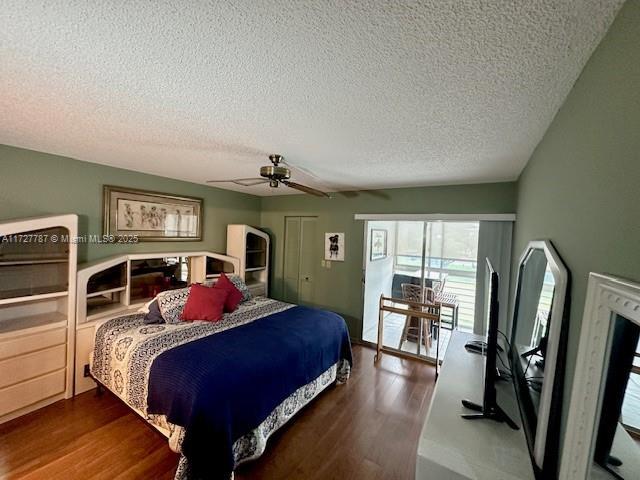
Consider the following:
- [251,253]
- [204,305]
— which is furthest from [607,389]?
[251,253]

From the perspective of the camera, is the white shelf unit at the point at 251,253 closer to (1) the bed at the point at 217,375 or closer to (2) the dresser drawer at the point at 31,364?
(1) the bed at the point at 217,375

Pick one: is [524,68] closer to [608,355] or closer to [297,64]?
[297,64]

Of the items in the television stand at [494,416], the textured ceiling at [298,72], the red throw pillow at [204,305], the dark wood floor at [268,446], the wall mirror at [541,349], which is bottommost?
the dark wood floor at [268,446]

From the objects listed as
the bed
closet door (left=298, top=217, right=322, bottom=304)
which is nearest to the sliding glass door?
closet door (left=298, top=217, right=322, bottom=304)

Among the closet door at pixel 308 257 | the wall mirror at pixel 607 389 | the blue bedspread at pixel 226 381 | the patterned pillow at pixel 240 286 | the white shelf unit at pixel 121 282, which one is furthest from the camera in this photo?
the closet door at pixel 308 257

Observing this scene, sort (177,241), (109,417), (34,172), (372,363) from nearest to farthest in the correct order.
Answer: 1. (109,417)
2. (34,172)
3. (372,363)
4. (177,241)

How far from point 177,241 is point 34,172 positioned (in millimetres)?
1532

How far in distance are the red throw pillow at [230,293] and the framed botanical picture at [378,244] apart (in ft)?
6.69

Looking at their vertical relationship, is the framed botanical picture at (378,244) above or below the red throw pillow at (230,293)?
above

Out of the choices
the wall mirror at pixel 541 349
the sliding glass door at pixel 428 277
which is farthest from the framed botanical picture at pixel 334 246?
the wall mirror at pixel 541 349

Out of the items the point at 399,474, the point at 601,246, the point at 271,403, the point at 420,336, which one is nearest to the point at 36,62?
the point at 601,246

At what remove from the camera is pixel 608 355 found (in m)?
0.69

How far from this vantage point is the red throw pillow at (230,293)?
305cm

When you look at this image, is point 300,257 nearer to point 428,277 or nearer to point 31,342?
point 428,277
